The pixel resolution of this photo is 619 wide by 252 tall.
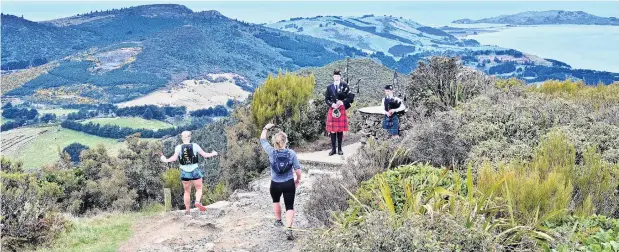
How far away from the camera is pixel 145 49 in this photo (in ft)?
306

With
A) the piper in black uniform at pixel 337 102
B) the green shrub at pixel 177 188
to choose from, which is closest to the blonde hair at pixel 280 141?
the piper in black uniform at pixel 337 102

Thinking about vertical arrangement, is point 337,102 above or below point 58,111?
above

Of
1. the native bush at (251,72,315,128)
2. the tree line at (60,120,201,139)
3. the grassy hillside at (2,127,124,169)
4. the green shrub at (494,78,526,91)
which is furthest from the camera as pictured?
the tree line at (60,120,201,139)

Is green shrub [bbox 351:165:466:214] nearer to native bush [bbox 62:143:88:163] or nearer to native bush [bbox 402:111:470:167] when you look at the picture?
native bush [bbox 402:111:470:167]

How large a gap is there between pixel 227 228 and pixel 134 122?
178 feet

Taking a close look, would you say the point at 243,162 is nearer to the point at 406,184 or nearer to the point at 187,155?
the point at 187,155

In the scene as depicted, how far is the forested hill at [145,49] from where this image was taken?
83.2 meters

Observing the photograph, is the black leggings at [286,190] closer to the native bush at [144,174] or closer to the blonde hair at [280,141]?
the blonde hair at [280,141]

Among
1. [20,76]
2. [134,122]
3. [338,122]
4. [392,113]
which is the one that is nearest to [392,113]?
[392,113]

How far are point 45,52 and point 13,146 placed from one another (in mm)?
60536

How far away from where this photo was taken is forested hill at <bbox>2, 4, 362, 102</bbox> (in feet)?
273

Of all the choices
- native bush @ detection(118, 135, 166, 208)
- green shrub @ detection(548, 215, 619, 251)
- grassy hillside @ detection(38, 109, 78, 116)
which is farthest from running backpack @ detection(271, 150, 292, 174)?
grassy hillside @ detection(38, 109, 78, 116)

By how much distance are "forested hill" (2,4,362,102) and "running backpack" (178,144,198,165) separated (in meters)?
69.9

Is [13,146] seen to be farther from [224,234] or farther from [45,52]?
[45,52]
